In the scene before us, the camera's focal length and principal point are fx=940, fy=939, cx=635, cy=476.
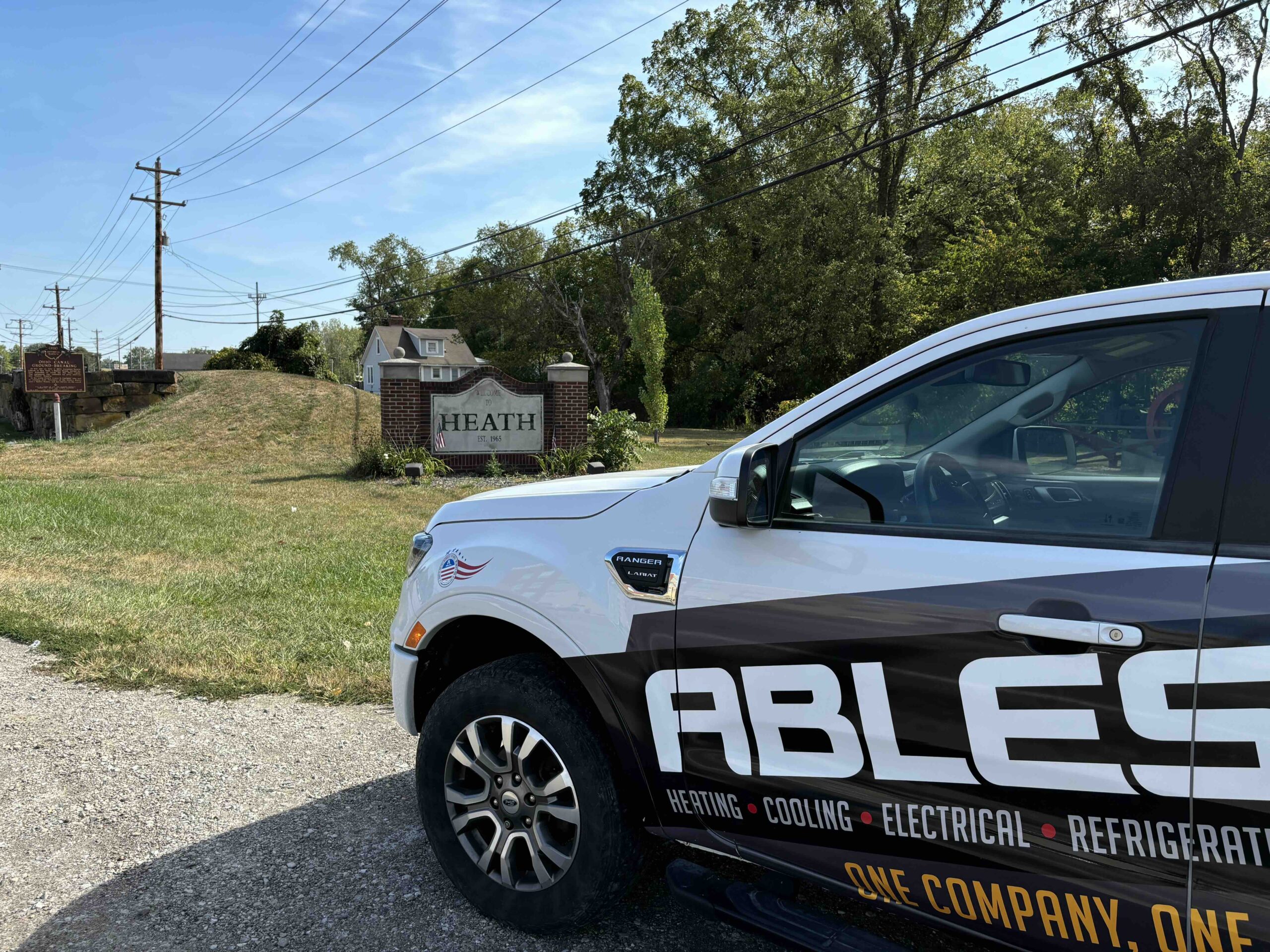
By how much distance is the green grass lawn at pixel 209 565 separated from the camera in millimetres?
5641

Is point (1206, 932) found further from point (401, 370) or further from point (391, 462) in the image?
point (401, 370)

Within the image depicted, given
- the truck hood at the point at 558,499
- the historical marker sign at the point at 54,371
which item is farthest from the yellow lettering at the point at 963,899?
the historical marker sign at the point at 54,371

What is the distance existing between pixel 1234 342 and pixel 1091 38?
2947cm

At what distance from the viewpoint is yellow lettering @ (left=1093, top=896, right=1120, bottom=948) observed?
179 centimetres

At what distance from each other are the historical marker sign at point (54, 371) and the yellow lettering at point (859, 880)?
25175 millimetres

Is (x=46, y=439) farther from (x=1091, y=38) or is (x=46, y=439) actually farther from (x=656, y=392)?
(x=1091, y=38)

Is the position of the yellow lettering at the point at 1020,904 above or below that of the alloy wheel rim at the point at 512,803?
above

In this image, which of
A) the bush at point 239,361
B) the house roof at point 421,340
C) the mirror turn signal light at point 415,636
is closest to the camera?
the mirror turn signal light at point 415,636

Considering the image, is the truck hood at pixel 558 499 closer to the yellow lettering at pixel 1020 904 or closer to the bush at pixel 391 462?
the yellow lettering at pixel 1020 904

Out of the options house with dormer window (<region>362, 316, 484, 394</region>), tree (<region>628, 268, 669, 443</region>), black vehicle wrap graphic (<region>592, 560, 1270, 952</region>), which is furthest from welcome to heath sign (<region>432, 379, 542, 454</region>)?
house with dormer window (<region>362, 316, 484, 394</region>)

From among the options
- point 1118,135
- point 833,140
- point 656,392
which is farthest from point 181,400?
point 1118,135

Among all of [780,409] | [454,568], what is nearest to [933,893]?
[454,568]

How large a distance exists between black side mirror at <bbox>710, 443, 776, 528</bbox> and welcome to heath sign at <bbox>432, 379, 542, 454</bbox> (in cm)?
1546

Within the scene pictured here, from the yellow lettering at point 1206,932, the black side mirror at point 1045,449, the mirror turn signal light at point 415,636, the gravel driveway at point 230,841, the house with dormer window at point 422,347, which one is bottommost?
the gravel driveway at point 230,841
